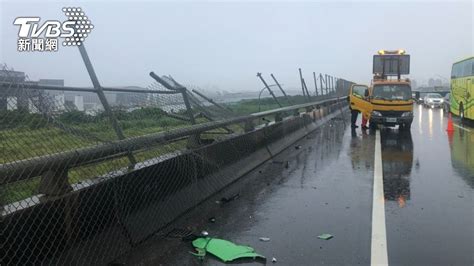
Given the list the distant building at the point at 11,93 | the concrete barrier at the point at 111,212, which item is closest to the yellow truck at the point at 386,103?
the concrete barrier at the point at 111,212

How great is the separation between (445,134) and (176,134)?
15.9m

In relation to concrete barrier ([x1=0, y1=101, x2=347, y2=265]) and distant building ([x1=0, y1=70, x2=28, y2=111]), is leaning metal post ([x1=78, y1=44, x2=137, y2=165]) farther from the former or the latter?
distant building ([x1=0, y1=70, x2=28, y2=111])

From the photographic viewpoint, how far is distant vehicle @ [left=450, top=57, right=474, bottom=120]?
2552 cm

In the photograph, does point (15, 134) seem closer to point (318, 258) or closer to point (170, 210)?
point (170, 210)

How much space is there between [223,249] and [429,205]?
3.71 metres

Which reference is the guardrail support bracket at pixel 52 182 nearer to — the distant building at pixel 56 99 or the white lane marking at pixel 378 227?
the distant building at pixel 56 99

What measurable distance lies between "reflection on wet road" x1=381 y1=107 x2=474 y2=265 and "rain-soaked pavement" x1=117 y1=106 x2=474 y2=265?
0.01m

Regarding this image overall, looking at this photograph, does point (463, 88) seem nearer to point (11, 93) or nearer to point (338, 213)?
point (338, 213)

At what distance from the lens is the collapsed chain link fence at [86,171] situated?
4.51m

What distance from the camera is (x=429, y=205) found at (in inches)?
303

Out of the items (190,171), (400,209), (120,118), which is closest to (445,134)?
(400,209)

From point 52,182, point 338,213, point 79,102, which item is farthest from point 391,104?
point 52,182

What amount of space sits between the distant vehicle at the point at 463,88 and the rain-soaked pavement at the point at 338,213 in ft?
45.2

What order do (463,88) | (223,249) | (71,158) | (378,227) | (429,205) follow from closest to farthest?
(71,158)
(223,249)
(378,227)
(429,205)
(463,88)
